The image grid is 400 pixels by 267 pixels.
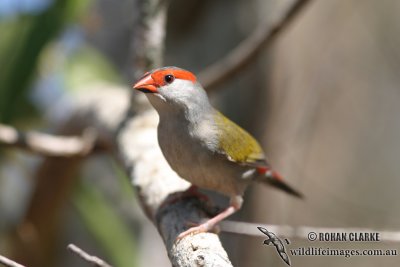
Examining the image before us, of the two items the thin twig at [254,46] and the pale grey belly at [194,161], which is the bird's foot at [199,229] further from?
the thin twig at [254,46]

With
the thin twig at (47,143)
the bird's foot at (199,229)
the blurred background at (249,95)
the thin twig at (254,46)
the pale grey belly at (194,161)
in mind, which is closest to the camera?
the bird's foot at (199,229)

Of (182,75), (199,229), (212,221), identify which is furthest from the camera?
(182,75)

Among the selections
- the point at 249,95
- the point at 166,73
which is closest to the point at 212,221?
the point at 166,73

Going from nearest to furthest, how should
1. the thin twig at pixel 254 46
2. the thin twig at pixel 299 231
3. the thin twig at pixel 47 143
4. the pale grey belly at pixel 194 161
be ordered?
the thin twig at pixel 299 231
the pale grey belly at pixel 194 161
the thin twig at pixel 254 46
the thin twig at pixel 47 143

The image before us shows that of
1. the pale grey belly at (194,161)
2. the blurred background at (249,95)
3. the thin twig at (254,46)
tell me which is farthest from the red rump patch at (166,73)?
the blurred background at (249,95)

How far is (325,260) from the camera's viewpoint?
5.43 m

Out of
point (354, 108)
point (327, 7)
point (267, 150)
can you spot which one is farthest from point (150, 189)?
point (354, 108)

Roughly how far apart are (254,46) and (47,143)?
1307 millimetres

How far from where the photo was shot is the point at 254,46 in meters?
3.28

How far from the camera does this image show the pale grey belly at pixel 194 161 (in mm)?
2234

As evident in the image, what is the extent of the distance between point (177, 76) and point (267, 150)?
1853 millimetres

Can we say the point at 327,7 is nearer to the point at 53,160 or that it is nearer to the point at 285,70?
the point at 285,70

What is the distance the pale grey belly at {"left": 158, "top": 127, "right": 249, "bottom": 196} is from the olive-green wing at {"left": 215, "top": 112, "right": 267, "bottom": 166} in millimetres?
40

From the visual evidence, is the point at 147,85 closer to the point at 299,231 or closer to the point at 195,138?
the point at 195,138
